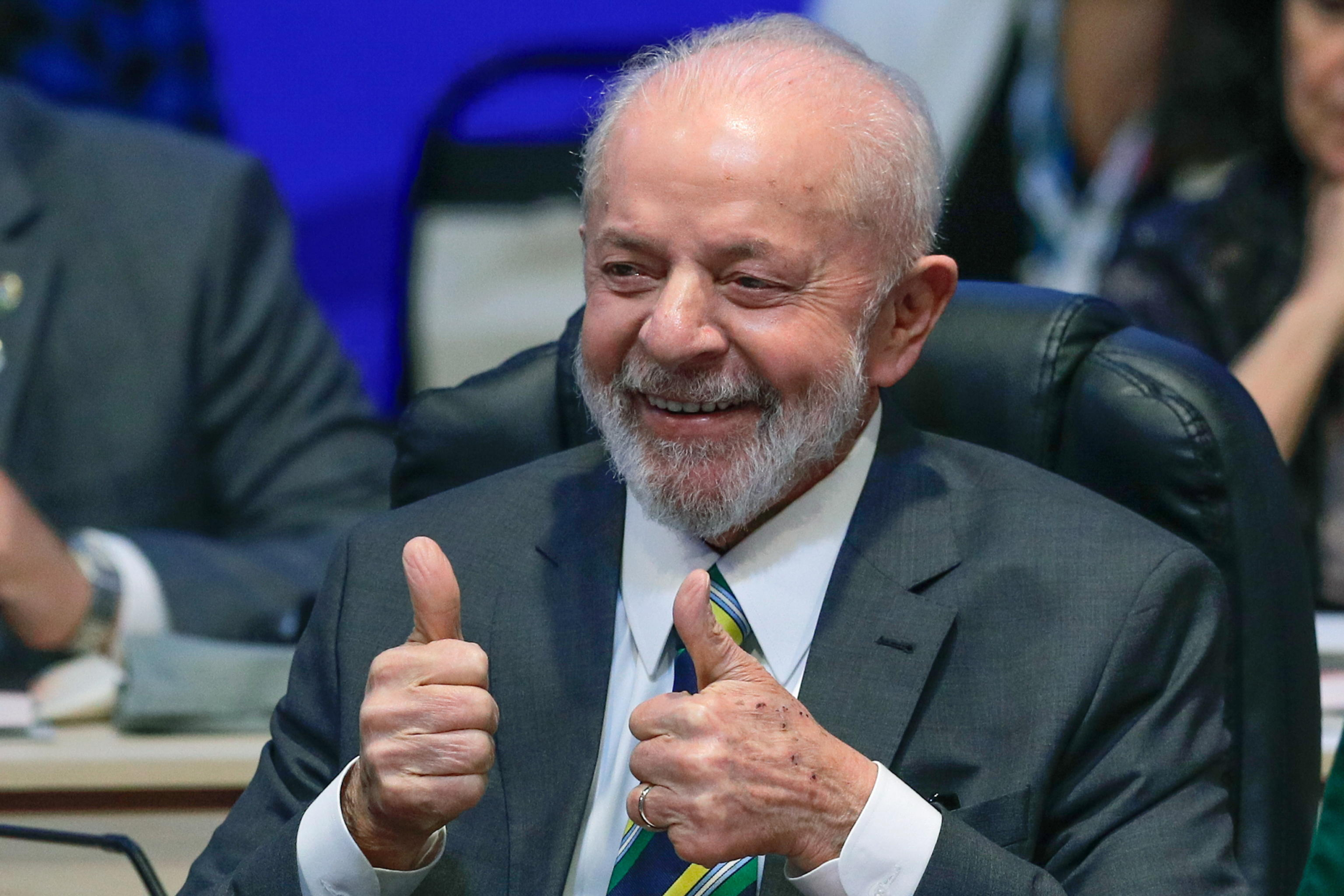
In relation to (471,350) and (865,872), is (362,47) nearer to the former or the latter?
(471,350)

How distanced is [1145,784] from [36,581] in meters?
1.63

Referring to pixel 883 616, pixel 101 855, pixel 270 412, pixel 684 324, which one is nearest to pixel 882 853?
pixel 883 616

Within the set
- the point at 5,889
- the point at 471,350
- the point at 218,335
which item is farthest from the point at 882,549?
the point at 471,350

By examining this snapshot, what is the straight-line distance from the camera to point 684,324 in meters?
1.52

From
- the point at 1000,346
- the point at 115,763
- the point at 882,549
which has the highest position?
the point at 1000,346

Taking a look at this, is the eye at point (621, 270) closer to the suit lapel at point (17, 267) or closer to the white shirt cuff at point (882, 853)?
the white shirt cuff at point (882, 853)

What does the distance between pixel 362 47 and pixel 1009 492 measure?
2.26 m

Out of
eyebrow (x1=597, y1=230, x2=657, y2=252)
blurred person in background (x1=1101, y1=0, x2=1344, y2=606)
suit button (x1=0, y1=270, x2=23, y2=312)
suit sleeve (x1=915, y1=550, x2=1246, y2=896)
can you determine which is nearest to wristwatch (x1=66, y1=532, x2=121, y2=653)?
suit button (x1=0, y1=270, x2=23, y2=312)

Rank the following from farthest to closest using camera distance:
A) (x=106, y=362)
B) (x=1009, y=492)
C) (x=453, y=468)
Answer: (x=106, y=362) → (x=453, y=468) → (x=1009, y=492)

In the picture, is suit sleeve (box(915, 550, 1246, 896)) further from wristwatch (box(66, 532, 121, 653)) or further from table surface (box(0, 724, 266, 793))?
wristwatch (box(66, 532, 121, 653))

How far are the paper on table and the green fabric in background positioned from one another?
156cm

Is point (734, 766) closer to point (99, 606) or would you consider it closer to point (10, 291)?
point (99, 606)

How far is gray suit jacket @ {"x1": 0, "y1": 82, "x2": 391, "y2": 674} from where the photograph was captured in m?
2.74

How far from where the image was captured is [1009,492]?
1.66 meters
